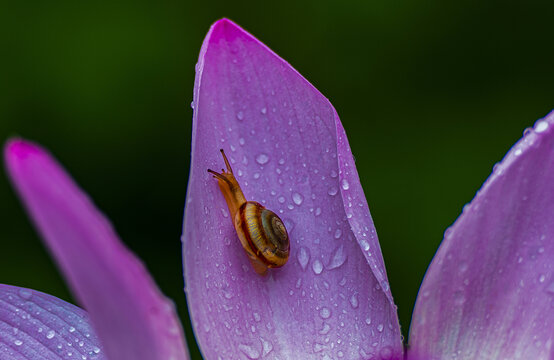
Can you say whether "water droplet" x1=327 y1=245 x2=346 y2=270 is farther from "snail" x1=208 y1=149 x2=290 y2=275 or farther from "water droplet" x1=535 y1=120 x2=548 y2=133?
"water droplet" x1=535 y1=120 x2=548 y2=133

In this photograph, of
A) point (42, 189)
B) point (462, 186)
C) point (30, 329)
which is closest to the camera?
point (42, 189)

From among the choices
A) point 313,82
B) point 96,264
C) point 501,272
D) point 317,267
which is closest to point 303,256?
point 317,267

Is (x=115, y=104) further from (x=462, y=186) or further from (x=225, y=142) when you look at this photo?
(x=225, y=142)

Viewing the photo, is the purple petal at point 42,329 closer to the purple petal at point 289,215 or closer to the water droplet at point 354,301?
the purple petal at point 289,215

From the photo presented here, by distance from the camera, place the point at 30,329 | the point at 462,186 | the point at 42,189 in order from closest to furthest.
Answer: the point at 42,189 < the point at 30,329 < the point at 462,186

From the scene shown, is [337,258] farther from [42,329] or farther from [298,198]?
[42,329]

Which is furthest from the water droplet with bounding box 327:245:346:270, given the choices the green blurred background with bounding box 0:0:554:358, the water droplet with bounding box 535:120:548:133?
the green blurred background with bounding box 0:0:554:358

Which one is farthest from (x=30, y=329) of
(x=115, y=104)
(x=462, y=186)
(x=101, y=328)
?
(x=462, y=186)
